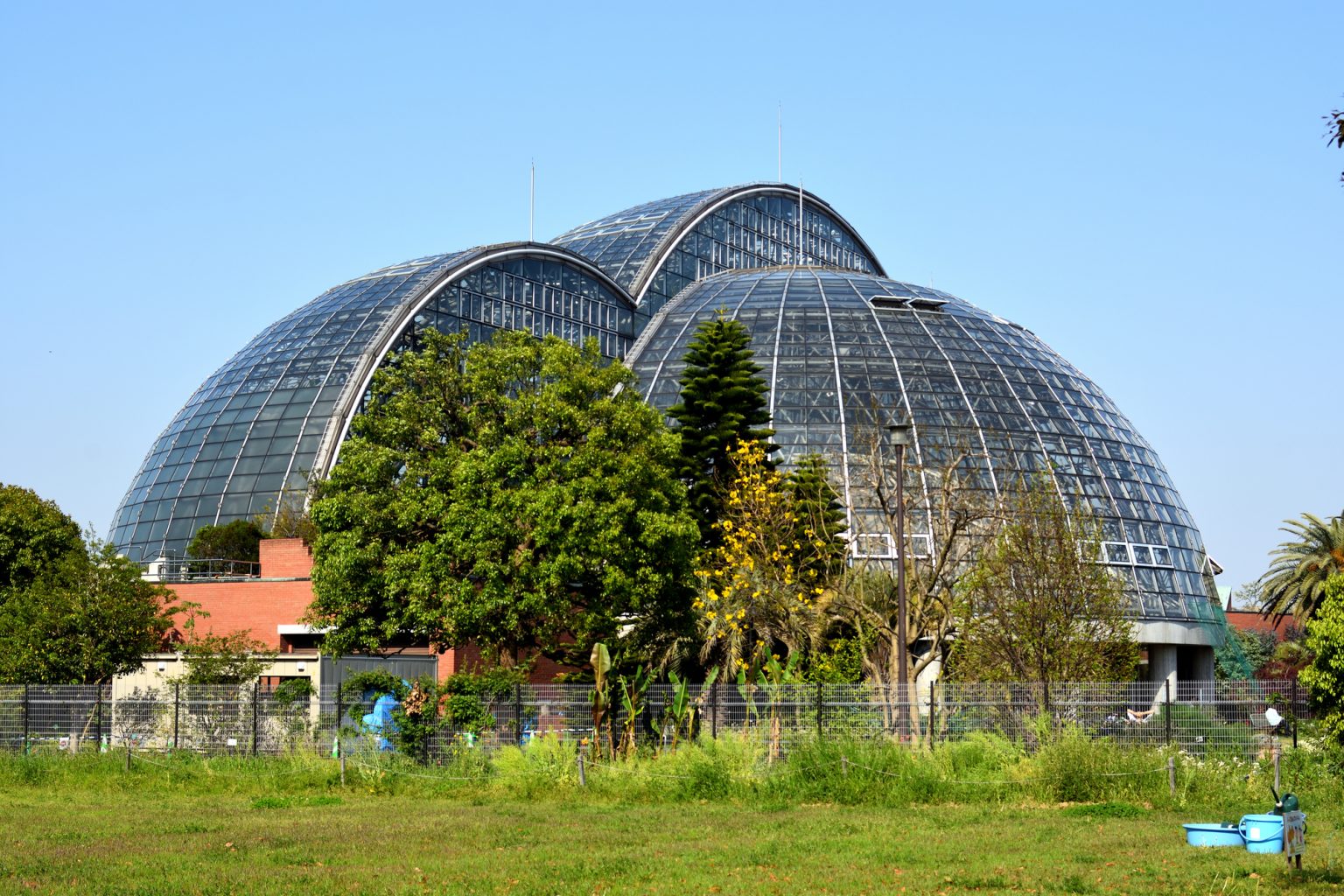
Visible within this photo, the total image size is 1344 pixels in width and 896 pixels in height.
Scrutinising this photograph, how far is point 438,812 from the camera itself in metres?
26.1

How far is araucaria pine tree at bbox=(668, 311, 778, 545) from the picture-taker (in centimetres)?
4938

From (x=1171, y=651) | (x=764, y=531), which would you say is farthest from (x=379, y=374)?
(x=1171, y=651)

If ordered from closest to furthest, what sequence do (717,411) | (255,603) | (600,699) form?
(600,699), (717,411), (255,603)

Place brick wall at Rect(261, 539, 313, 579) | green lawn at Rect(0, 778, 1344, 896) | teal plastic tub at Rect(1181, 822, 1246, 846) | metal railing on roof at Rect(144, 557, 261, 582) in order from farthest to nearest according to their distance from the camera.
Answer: metal railing on roof at Rect(144, 557, 261, 582)
brick wall at Rect(261, 539, 313, 579)
teal plastic tub at Rect(1181, 822, 1246, 846)
green lawn at Rect(0, 778, 1344, 896)

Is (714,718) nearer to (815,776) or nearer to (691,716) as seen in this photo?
(691,716)

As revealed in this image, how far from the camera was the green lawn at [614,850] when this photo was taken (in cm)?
1730

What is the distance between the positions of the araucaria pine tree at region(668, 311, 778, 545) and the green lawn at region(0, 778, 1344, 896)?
2211 centimetres

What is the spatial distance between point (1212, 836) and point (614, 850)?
7692 mm

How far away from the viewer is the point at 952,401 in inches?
2923

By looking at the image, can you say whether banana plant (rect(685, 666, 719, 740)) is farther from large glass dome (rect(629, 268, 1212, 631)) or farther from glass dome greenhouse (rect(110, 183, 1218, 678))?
large glass dome (rect(629, 268, 1212, 631))

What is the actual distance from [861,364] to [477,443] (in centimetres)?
3566

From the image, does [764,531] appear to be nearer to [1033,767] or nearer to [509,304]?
[1033,767]

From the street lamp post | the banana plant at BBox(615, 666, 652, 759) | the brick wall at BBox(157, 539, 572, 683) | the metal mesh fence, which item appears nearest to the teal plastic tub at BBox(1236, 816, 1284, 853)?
the metal mesh fence

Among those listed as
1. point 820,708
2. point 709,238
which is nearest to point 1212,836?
point 820,708
